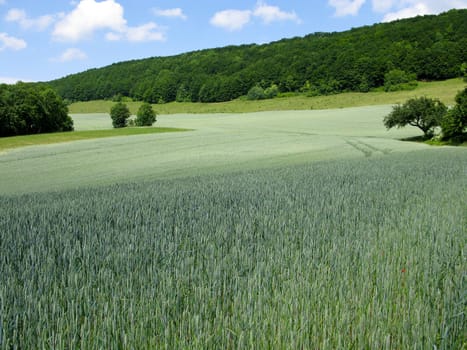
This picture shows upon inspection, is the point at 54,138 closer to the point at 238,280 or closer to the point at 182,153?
the point at 182,153

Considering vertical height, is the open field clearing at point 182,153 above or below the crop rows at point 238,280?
below

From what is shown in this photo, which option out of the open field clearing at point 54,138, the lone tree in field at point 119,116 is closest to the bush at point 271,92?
the lone tree in field at point 119,116

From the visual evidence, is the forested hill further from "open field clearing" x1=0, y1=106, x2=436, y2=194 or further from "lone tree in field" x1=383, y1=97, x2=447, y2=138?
"lone tree in field" x1=383, y1=97, x2=447, y2=138

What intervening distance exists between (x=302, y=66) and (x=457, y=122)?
214 feet

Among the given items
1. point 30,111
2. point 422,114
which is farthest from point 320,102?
point 30,111

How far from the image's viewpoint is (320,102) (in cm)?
8538

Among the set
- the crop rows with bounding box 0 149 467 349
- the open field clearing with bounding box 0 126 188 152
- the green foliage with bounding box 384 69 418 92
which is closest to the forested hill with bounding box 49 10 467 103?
the green foliage with bounding box 384 69 418 92

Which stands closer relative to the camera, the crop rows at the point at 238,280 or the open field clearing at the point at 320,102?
the crop rows at the point at 238,280

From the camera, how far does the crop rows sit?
3.22 m

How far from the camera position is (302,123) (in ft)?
208

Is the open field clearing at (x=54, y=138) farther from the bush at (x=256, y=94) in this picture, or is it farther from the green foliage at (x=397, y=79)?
the green foliage at (x=397, y=79)

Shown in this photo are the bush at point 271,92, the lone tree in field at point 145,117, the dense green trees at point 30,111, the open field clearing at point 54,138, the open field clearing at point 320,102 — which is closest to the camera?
the open field clearing at point 54,138

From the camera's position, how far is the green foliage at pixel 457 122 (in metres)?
41.7

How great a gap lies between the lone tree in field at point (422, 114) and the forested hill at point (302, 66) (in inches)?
1719
